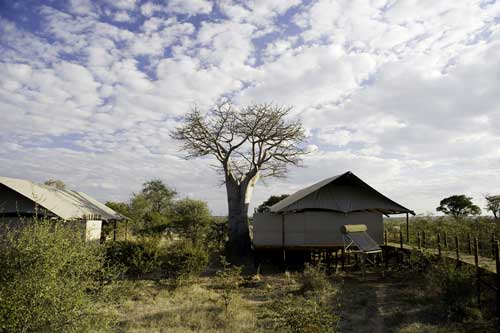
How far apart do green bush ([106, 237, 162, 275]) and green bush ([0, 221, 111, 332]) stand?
6.58 metres

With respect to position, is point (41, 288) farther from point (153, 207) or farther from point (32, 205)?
point (153, 207)

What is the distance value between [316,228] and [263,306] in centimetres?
598

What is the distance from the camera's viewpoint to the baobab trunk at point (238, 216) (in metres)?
16.3

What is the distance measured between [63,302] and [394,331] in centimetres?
541

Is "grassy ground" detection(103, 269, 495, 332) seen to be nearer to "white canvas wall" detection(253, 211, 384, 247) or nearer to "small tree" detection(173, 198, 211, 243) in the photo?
"white canvas wall" detection(253, 211, 384, 247)

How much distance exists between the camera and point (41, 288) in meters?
4.14

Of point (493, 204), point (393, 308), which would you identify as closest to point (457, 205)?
point (493, 204)

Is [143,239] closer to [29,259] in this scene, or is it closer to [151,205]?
[29,259]

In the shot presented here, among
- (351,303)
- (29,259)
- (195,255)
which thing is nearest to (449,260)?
(351,303)

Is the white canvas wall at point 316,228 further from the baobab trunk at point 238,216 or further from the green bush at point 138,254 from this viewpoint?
the green bush at point 138,254

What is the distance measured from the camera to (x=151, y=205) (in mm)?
29656

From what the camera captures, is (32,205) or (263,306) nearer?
(263,306)

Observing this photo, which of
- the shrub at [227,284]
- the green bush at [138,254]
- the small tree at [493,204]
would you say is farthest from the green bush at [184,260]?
the small tree at [493,204]

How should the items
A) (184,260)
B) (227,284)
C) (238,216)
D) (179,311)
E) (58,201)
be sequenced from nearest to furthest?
(179,311) → (227,284) → (184,260) → (58,201) → (238,216)
